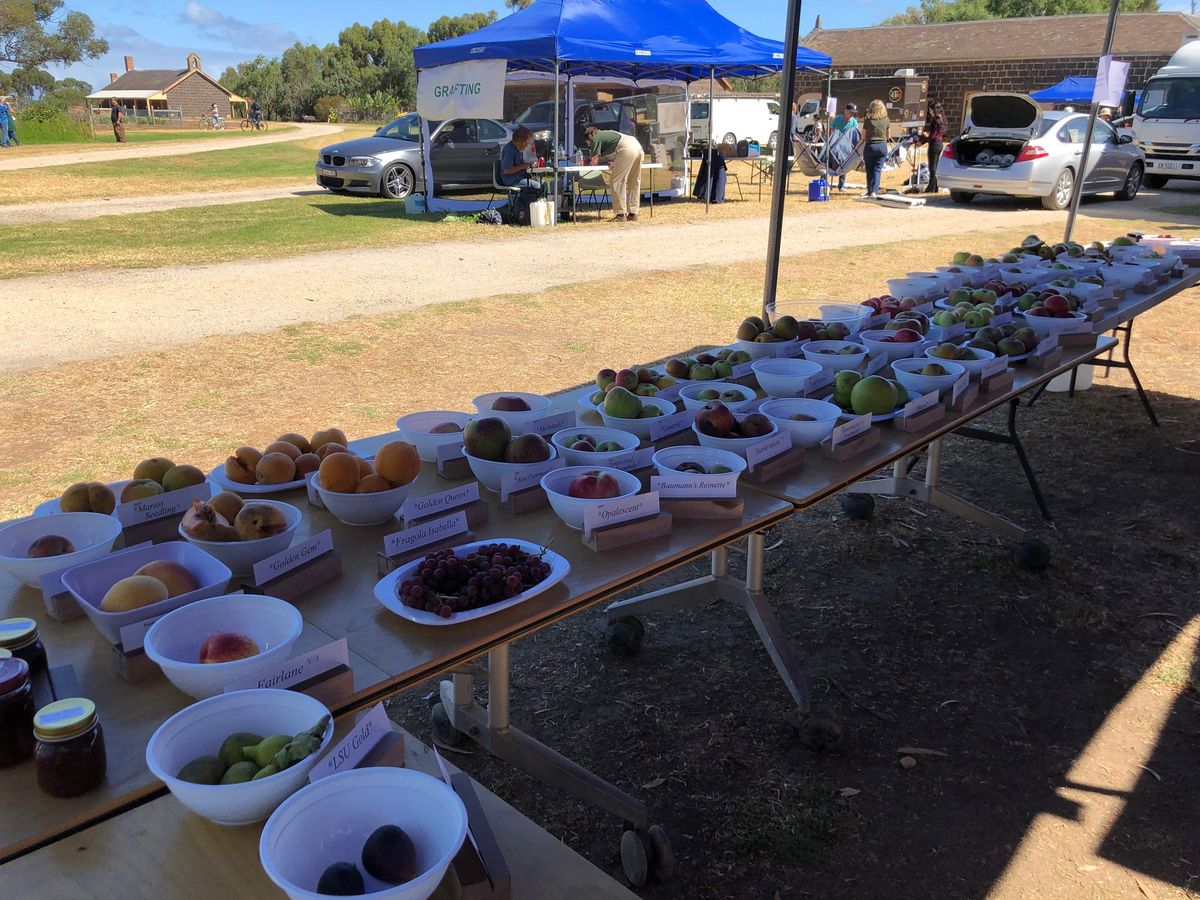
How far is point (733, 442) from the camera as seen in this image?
7.29 ft

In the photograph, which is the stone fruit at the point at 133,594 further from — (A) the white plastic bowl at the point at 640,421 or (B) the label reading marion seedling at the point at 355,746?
(A) the white plastic bowl at the point at 640,421

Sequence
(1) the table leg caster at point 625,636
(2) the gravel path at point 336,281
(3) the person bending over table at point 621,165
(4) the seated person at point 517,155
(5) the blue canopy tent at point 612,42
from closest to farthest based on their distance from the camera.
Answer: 1. (1) the table leg caster at point 625,636
2. (2) the gravel path at point 336,281
3. (5) the blue canopy tent at point 612,42
4. (4) the seated person at point 517,155
5. (3) the person bending over table at point 621,165

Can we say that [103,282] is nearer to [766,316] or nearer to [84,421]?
[84,421]

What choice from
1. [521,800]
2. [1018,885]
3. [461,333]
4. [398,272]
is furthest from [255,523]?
[398,272]

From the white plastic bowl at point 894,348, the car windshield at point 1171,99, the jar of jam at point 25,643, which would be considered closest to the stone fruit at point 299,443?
the jar of jam at point 25,643

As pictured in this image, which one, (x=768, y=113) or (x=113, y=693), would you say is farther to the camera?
(x=768, y=113)

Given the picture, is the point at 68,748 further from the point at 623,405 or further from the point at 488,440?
the point at 623,405

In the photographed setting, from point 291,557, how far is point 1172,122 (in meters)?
20.3

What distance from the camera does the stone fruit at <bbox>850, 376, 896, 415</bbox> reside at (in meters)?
2.54

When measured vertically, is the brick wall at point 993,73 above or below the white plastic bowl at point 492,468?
above

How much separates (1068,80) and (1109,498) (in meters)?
25.3

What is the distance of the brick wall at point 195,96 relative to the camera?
79.7 metres

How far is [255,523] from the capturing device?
5.60 ft

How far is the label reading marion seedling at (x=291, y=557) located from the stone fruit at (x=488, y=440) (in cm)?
A: 50
